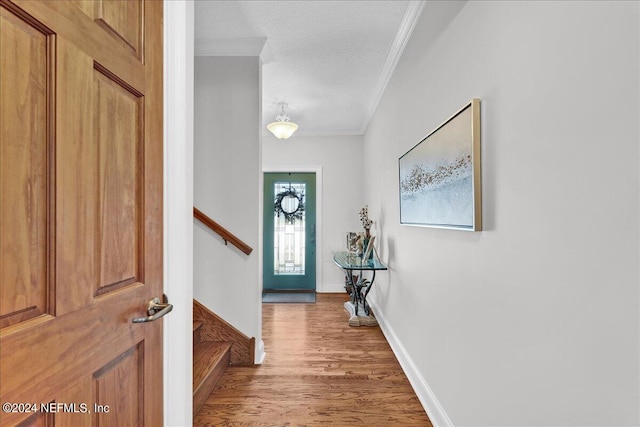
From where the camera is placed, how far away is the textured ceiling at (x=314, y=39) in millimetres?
2320

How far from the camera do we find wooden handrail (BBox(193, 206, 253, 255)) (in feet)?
8.81

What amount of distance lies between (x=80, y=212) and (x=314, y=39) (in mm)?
2391

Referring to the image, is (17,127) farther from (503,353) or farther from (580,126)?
(503,353)

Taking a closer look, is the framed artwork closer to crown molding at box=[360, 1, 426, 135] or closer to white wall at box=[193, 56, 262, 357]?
crown molding at box=[360, 1, 426, 135]

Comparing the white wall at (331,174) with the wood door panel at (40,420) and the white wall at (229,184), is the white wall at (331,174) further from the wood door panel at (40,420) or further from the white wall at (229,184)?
the wood door panel at (40,420)

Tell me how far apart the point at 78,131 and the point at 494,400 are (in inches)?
62.2

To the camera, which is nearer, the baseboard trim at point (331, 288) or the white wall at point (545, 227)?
the white wall at point (545, 227)

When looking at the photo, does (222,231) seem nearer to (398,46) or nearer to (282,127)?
(282,127)

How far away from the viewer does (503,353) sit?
1.26 m

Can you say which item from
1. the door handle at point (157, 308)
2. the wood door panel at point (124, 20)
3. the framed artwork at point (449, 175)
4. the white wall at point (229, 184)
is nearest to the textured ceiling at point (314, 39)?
the white wall at point (229, 184)

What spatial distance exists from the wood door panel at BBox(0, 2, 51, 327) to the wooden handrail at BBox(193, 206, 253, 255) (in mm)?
1996

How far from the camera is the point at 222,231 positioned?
2.69m

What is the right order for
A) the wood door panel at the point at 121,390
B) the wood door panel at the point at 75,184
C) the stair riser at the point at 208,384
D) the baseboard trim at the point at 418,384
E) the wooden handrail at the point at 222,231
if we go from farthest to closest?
the wooden handrail at the point at 222,231, the stair riser at the point at 208,384, the baseboard trim at the point at 418,384, the wood door panel at the point at 121,390, the wood door panel at the point at 75,184

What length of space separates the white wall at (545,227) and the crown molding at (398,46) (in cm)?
43
